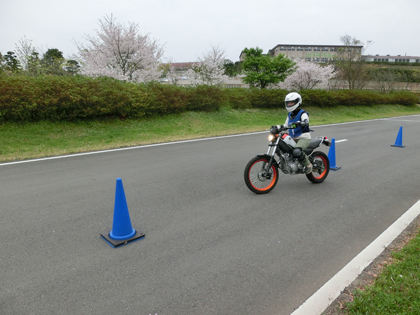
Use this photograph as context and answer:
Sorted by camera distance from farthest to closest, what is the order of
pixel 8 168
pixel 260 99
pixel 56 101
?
1. pixel 260 99
2. pixel 56 101
3. pixel 8 168

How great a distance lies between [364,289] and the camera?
105 inches

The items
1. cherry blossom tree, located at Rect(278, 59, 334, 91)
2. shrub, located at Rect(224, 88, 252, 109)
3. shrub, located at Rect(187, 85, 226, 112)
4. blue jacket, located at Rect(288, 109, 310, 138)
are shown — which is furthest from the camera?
cherry blossom tree, located at Rect(278, 59, 334, 91)

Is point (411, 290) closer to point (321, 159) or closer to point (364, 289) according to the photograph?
point (364, 289)

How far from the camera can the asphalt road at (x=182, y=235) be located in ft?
8.54

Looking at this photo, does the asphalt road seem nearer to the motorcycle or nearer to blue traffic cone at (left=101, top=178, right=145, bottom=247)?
blue traffic cone at (left=101, top=178, right=145, bottom=247)

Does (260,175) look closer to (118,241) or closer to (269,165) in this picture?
(269,165)

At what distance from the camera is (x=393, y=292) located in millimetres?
2557

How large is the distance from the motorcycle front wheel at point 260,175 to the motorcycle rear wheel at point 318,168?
3.35 ft

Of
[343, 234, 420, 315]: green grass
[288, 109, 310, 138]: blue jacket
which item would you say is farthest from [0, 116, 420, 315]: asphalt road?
[288, 109, 310, 138]: blue jacket

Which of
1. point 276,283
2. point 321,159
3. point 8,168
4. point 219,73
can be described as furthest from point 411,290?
point 219,73

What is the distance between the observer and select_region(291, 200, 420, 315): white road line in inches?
98.3

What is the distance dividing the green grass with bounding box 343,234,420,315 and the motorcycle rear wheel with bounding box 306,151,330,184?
9.72 ft

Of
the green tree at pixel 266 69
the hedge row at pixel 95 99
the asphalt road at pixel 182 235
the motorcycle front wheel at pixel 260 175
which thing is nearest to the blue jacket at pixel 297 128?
the motorcycle front wheel at pixel 260 175

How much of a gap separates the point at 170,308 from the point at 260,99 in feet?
67.1
